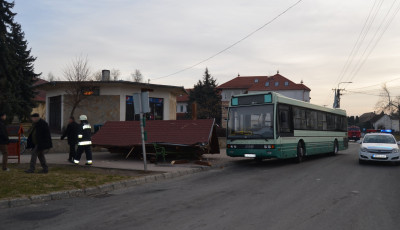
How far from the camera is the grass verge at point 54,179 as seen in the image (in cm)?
778

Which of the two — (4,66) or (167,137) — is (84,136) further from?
(4,66)

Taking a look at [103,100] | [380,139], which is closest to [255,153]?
[380,139]

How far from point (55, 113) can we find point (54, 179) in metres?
18.5

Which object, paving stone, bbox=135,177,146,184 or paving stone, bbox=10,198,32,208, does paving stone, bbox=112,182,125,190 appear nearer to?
paving stone, bbox=135,177,146,184

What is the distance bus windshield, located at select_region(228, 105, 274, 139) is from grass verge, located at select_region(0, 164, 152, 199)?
4.77 metres

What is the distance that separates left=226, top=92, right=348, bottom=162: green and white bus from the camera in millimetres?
13391

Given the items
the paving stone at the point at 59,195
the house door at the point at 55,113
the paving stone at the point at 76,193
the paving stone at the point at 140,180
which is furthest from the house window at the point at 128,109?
the paving stone at the point at 59,195

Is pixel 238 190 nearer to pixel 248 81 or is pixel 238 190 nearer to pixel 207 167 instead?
pixel 207 167


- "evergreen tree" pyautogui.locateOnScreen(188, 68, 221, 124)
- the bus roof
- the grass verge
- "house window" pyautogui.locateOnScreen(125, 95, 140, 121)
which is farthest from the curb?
"evergreen tree" pyautogui.locateOnScreen(188, 68, 221, 124)

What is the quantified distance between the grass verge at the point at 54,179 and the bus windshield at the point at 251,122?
477cm

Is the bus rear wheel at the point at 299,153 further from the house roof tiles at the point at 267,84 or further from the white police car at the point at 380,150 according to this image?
the house roof tiles at the point at 267,84

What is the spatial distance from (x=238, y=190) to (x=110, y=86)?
58.3 feet

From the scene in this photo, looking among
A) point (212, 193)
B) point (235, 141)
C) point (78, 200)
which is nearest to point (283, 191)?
point (212, 193)

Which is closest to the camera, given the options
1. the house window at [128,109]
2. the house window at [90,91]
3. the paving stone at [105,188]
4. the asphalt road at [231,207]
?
the asphalt road at [231,207]
